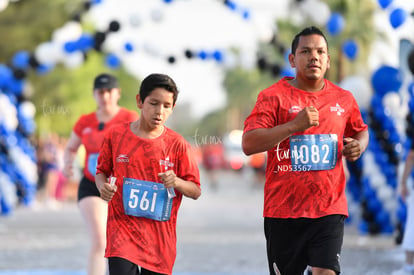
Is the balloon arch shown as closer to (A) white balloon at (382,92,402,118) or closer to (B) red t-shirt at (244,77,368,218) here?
(A) white balloon at (382,92,402,118)

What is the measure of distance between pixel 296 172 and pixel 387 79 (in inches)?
343

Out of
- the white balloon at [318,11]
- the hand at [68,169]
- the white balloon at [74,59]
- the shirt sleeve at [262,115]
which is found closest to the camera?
the shirt sleeve at [262,115]

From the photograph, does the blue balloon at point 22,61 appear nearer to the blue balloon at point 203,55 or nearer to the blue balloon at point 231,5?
the blue balloon at point 203,55

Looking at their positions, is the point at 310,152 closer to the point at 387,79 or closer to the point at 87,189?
the point at 87,189

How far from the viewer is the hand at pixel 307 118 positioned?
4457 mm

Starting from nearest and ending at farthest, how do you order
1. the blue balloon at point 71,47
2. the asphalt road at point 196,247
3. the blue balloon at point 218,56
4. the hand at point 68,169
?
the hand at point 68,169
the asphalt road at point 196,247
the blue balloon at point 71,47
the blue balloon at point 218,56

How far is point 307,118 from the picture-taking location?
14.6 ft

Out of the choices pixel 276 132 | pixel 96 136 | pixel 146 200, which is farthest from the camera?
pixel 96 136

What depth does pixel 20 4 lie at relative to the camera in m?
47.0

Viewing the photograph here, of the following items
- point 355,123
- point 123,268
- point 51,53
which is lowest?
point 123,268

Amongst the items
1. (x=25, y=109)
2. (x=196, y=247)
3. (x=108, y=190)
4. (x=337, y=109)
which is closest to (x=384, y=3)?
(x=196, y=247)

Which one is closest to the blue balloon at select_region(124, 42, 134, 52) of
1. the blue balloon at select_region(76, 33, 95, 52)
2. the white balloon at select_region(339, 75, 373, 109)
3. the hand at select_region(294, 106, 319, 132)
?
the blue balloon at select_region(76, 33, 95, 52)

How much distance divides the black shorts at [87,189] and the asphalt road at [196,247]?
213 centimetres

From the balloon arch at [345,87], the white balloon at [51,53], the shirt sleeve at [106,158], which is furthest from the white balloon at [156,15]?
the shirt sleeve at [106,158]
